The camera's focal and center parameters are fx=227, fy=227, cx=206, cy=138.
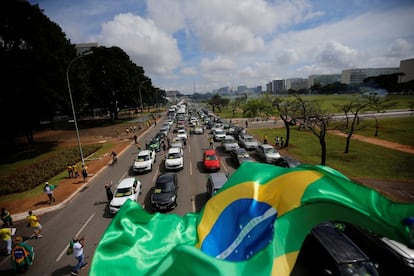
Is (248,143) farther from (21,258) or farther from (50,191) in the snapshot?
(21,258)

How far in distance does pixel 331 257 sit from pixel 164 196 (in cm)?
917

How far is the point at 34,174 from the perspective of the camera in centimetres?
2098

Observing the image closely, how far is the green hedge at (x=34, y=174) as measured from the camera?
18505 millimetres

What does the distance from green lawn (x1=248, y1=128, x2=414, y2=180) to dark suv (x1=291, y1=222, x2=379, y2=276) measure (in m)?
11.2

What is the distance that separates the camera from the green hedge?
1850 centimetres

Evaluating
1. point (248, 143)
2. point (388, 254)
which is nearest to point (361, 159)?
point (248, 143)

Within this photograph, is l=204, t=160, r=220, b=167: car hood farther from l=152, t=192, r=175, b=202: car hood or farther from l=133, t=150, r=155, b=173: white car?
l=152, t=192, r=175, b=202: car hood

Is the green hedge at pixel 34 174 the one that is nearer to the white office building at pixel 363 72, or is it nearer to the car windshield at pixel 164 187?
the car windshield at pixel 164 187

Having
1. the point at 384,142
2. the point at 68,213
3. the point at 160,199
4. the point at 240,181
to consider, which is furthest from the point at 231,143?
the point at 240,181

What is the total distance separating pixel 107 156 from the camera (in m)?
27.3

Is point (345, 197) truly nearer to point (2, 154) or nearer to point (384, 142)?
point (384, 142)

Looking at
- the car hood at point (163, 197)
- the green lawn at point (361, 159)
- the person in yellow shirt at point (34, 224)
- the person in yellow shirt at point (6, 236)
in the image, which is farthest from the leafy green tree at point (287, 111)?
the person in yellow shirt at point (6, 236)

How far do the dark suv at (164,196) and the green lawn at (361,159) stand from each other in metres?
13.1

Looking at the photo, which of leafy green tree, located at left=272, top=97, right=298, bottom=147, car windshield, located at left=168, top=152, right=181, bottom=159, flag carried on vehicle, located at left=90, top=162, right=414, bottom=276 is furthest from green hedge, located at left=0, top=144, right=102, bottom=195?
leafy green tree, located at left=272, top=97, right=298, bottom=147
